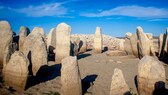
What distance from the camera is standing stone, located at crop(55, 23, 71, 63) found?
52.6ft

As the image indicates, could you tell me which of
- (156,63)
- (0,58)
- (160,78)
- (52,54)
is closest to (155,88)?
(160,78)

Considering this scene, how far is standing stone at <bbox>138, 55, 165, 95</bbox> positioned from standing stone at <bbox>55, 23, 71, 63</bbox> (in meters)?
8.43

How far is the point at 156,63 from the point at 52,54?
12780mm

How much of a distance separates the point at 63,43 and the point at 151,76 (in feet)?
29.9

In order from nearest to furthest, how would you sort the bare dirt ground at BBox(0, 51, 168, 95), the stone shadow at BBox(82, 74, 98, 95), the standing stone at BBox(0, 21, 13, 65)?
the bare dirt ground at BBox(0, 51, 168, 95) < the stone shadow at BBox(82, 74, 98, 95) < the standing stone at BBox(0, 21, 13, 65)

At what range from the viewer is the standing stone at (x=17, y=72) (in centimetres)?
909

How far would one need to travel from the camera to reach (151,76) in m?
8.02

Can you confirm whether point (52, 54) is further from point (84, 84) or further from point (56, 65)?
point (84, 84)

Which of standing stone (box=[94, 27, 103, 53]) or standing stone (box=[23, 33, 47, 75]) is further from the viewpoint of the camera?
standing stone (box=[94, 27, 103, 53])

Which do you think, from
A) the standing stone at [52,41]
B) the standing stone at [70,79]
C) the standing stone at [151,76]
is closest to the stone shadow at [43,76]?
the standing stone at [70,79]

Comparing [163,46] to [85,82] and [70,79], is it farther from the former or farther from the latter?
[70,79]

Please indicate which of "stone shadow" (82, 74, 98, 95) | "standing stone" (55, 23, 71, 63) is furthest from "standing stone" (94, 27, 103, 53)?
"stone shadow" (82, 74, 98, 95)

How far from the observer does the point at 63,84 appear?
27.1 ft

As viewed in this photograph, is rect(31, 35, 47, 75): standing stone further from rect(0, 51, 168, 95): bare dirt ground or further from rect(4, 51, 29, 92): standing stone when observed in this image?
rect(4, 51, 29, 92): standing stone
